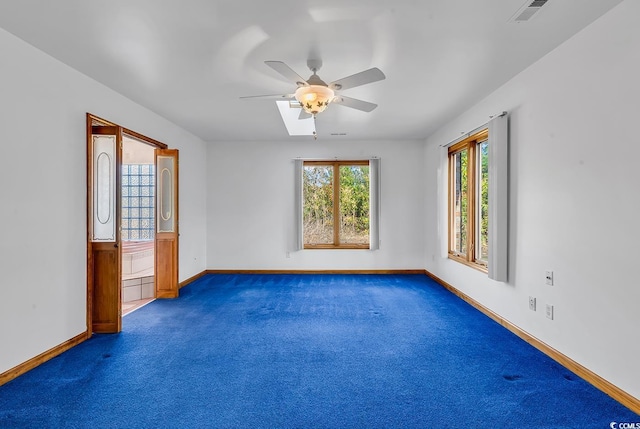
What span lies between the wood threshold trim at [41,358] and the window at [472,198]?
171 inches

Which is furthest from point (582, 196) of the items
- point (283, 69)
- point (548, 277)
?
point (283, 69)

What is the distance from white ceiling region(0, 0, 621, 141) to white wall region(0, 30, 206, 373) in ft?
0.83

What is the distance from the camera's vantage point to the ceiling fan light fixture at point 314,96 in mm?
2900

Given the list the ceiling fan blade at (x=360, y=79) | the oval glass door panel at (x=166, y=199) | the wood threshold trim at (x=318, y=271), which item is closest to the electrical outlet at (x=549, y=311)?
the ceiling fan blade at (x=360, y=79)

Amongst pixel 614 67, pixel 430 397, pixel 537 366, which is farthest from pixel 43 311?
pixel 614 67

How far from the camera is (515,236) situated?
340 centimetres

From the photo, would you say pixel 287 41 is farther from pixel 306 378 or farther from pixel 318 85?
pixel 306 378

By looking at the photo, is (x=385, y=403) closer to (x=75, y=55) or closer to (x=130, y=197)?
(x=75, y=55)

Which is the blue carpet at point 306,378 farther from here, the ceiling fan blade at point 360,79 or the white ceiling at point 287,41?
the white ceiling at point 287,41

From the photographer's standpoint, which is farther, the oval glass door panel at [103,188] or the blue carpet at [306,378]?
the oval glass door panel at [103,188]

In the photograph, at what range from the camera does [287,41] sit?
262 cm

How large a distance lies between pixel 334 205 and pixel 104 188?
12.8 feet

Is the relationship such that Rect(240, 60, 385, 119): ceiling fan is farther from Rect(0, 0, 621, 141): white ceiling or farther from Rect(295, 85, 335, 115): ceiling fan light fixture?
Rect(0, 0, 621, 141): white ceiling

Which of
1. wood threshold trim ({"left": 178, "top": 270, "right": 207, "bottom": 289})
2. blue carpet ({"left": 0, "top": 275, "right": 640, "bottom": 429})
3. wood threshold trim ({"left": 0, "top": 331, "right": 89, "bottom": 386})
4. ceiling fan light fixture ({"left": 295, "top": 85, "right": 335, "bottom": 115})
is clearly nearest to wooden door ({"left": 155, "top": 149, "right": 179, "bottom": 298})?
wood threshold trim ({"left": 178, "top": 270, "right": 207, "bottom": 289})
